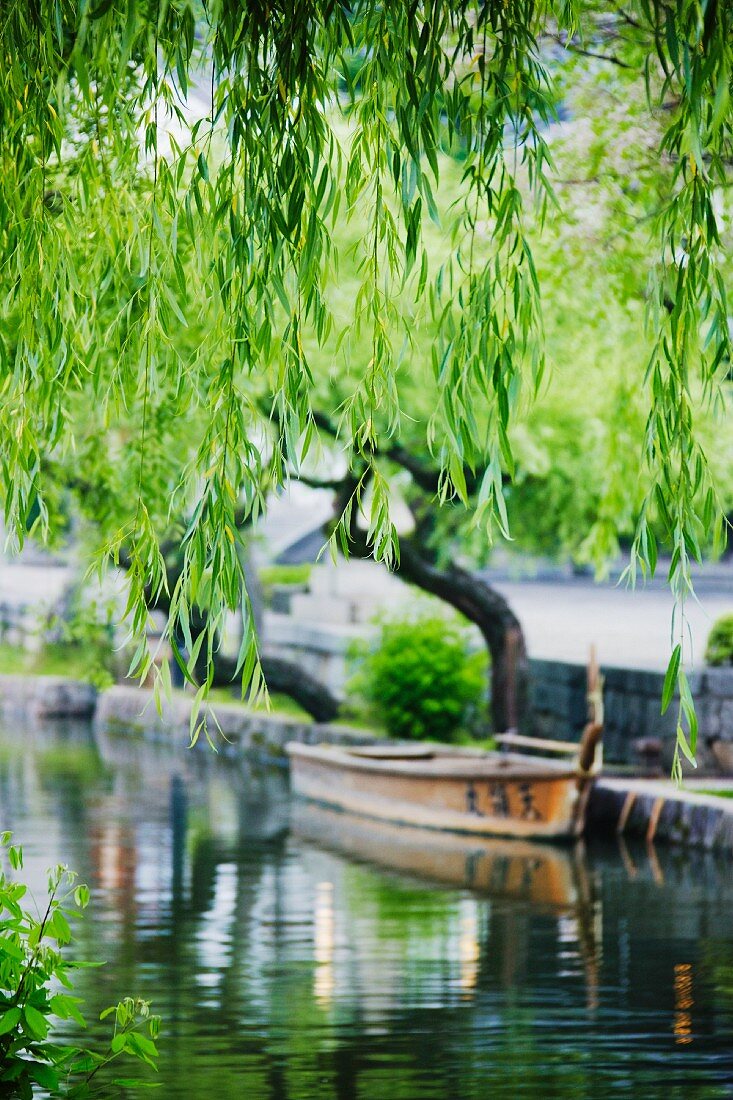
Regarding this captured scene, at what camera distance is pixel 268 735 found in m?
21.3

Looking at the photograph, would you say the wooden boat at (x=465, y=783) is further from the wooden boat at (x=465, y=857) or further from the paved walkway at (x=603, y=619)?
the paved walkway at (x=603, y=619)

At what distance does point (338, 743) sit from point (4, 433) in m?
15.3

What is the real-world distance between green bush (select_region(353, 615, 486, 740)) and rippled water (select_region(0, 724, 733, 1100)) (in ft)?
7.86

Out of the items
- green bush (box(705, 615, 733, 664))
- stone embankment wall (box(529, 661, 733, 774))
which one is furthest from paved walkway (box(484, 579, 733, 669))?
green bush (box(705, 615, 733, 664))

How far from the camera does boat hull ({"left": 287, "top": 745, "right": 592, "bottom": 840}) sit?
14.1 meters

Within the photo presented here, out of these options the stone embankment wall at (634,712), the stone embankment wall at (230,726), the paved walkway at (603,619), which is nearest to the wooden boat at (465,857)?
the stone embankment wall at (634,712)

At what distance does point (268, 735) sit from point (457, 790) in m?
6.78

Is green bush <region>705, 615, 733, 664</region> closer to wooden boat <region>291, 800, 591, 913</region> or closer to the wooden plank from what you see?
the wooden plank

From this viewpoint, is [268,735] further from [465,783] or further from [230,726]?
[465,783]

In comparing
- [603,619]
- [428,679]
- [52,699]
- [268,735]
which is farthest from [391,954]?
[603,619]

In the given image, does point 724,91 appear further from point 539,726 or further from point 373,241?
point 539,726

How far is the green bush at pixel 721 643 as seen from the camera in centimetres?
1434

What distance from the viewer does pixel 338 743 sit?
19.3 m

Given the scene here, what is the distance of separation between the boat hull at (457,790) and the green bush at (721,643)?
5.43 feet
